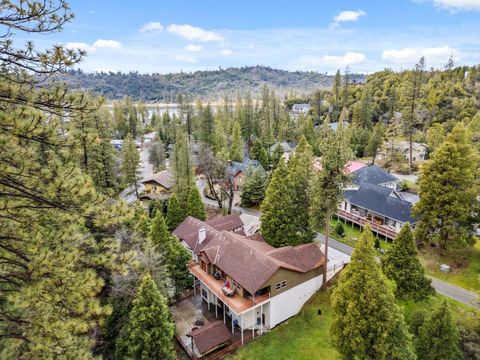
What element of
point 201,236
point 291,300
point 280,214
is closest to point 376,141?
point 280,214

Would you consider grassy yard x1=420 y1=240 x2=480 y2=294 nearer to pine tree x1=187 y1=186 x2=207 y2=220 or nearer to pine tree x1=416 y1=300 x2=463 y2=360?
pine tree x1=416 y1=300 x2=463 y2=360

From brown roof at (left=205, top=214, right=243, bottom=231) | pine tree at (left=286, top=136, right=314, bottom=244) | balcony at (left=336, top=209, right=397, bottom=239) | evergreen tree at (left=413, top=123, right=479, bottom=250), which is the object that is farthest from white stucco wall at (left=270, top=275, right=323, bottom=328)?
brown roof at (left=205, top=214, right=243, bottom=231)

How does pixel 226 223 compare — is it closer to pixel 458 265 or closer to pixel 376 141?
pixel 458 265

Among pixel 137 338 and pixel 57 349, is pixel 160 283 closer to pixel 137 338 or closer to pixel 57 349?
pixel 137 338

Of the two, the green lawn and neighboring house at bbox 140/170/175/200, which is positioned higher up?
neighboring house at bbox 140/170/175/200

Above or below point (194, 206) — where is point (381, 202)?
above
